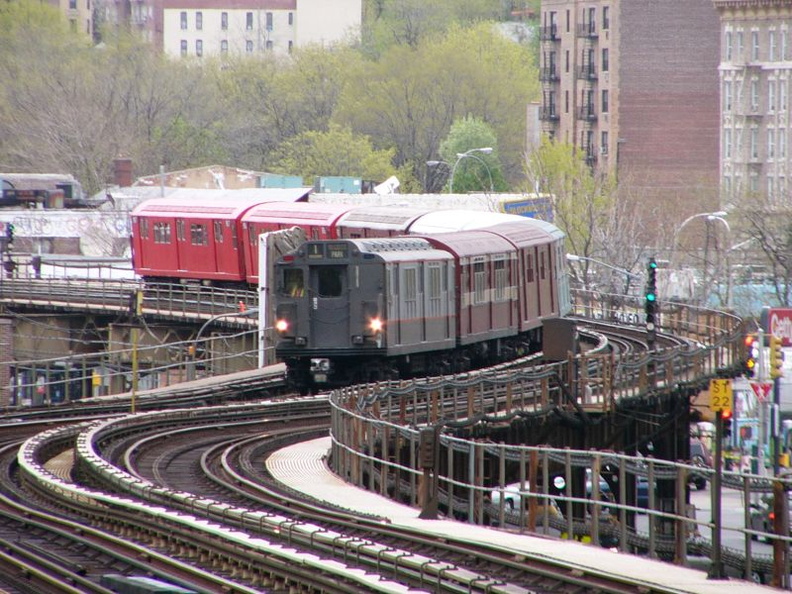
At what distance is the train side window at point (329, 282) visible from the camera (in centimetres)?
3550

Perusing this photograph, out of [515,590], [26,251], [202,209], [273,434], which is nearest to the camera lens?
[515,590]

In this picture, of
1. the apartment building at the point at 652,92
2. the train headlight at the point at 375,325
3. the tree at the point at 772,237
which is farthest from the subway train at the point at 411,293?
the apartment building at the point at 652,92

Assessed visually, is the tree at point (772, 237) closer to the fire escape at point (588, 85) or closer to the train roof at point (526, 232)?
the train roof at point (526, 232)

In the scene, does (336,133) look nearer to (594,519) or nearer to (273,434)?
(273,434)

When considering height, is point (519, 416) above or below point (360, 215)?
below

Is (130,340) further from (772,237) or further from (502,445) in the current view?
(502,445)

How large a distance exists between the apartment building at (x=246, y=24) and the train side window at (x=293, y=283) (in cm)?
13689

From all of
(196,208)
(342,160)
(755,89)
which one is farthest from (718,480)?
(342,160)

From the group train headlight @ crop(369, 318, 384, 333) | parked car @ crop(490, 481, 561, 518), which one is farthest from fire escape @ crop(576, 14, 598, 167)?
parked car @ crop(490, 481, 561, 518)

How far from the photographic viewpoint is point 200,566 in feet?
56.5

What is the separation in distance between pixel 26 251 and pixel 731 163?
34569mm

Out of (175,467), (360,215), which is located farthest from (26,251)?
(175,467)

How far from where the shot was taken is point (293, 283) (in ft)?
118

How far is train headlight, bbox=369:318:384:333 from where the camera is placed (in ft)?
115
